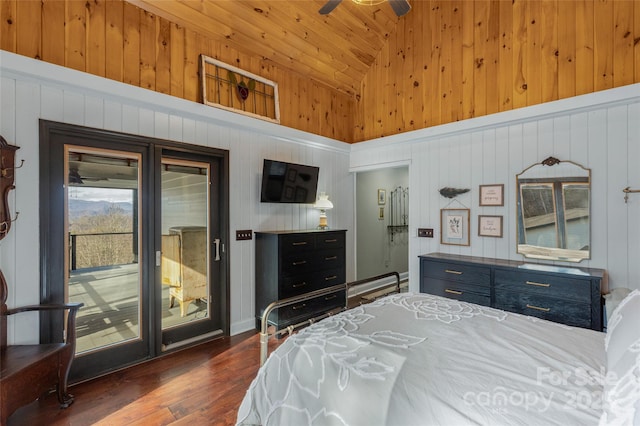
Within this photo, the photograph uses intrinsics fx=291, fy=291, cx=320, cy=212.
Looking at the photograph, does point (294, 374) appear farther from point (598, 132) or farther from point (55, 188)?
point (598, 132)

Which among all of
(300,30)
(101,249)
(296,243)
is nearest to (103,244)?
(101,249)

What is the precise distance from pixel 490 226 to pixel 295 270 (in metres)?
2.33

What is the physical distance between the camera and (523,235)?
3.16 m

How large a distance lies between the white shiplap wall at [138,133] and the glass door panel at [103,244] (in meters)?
0.25

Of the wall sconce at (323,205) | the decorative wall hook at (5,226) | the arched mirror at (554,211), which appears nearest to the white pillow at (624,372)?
the arched mirror at (554,211)

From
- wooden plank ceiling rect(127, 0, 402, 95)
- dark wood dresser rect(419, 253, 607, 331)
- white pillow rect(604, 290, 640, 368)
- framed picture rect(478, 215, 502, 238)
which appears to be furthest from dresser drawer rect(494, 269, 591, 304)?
wooden plank ceiling rect(127, 0, 402, 95)

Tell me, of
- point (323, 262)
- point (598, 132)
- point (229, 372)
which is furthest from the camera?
point (323, 262)

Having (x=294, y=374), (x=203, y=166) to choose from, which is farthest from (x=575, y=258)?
(x=203, y=166)

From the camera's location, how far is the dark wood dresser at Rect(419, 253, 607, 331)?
8.03 ft

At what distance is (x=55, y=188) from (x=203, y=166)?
50.4 inches

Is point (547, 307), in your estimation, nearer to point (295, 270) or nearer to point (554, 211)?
point (554, 211)

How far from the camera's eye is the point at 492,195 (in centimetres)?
339

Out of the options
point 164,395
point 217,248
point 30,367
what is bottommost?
point 164,395

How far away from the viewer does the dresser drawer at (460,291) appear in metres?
2.98
